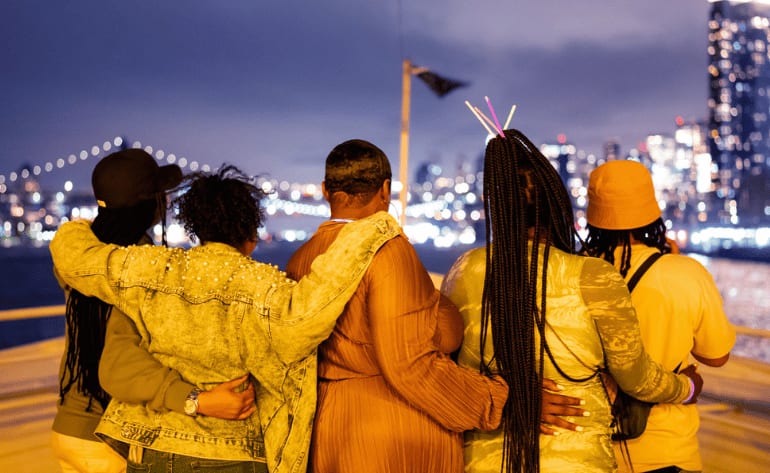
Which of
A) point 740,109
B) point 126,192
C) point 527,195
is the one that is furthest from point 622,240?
point 740,109

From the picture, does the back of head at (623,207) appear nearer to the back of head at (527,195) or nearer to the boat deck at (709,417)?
the back of head at (527,195)

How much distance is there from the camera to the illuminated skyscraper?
323ft

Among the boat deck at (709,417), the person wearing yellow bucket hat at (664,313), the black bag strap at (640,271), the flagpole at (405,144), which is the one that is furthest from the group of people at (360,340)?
the flagpole at (405,144)

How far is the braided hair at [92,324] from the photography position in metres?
1.69

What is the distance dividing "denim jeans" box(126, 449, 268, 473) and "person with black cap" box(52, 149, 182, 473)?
0.74 ft

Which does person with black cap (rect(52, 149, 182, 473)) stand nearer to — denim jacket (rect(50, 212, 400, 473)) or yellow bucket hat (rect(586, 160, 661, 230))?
denim jacket (rect(50, 212, 400, 473))

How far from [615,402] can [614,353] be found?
0.28 meters

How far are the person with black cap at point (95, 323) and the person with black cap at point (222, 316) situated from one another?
15 centimetres

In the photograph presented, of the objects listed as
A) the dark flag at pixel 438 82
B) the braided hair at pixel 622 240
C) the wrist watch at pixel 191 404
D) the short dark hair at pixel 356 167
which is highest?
the dark flag at pixel 438 82

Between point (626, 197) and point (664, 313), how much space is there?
315 millimetres

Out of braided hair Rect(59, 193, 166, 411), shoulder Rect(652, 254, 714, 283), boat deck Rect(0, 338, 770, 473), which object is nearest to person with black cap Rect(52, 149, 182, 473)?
braided hair Rect(59, 193, 166, 411)

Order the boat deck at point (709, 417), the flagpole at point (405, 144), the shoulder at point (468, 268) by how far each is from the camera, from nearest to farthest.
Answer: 1. the shoulder at point (468, 268)
2. the boat deck at point (709, 417)
3. the flagpole at point (405, 144)

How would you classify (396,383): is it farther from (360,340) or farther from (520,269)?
(520,269)

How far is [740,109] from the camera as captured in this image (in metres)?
110
